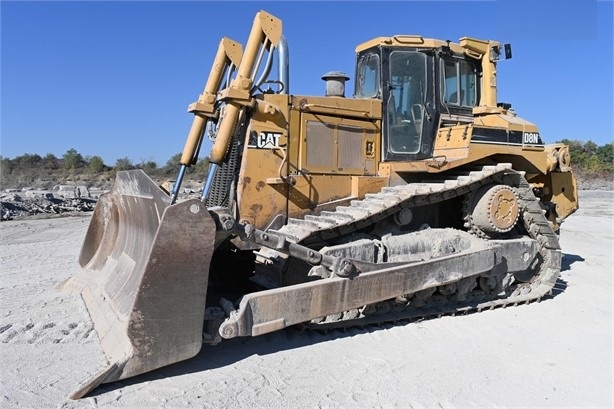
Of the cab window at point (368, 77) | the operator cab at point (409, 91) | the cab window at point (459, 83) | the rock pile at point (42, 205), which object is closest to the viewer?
the operator cab at point (409, 91)

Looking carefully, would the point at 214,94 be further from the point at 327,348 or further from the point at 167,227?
the point at 327,348

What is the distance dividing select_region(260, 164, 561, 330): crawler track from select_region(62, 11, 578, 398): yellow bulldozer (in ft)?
0.07

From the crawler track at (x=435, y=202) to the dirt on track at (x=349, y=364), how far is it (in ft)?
0.49

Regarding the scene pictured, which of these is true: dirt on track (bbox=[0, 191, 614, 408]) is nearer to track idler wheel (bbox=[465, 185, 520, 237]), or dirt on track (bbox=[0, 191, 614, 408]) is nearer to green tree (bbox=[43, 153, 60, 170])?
track idler wheel (bbox=[465, 185, 520, 237])

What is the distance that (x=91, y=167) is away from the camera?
43.6 metres

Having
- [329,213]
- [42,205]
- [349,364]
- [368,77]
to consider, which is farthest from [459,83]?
[42,205]

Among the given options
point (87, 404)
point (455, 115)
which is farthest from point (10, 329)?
point (455, 115)

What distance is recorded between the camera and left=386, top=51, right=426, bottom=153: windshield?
6.53 m

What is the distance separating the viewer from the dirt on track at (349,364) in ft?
13.0

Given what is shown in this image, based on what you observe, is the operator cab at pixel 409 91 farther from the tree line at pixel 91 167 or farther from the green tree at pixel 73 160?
the green tree at pixel 73 160

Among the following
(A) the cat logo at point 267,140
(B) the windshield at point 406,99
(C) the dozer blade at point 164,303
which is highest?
(B) the windshield at point 406,99

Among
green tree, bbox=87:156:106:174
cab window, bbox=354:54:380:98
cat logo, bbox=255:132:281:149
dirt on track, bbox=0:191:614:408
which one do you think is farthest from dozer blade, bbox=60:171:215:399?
green tree, bbox=87:156:106:174

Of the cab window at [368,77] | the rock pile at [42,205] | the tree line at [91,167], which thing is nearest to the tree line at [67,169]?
the tree line at [91,167]

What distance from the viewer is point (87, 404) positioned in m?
3.76
